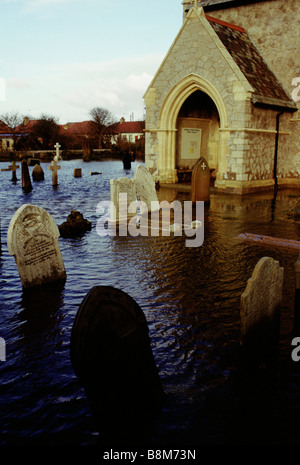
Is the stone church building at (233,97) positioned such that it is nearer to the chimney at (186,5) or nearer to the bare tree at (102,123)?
the chimney at (186,5)

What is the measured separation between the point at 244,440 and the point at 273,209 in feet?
35.3

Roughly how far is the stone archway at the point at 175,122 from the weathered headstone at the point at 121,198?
6.46m

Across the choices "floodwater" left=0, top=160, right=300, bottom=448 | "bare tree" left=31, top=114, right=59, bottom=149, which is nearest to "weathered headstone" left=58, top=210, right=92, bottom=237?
"floodwater" left=0, top=160, right=300, bottom=448

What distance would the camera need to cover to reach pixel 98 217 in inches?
491

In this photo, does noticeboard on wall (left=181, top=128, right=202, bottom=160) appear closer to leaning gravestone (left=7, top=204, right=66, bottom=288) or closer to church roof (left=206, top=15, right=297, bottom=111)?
church roof (left=206, top=15, right=297, bottom=111)

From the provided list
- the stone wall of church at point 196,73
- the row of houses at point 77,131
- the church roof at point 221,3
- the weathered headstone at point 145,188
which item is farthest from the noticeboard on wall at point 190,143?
the row of houses at point 77,131

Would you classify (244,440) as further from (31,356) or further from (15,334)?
(15,334)

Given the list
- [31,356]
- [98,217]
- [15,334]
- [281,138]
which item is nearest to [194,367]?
[31,356]

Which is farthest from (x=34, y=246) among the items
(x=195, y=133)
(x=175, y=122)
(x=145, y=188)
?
(x=195, y=133)

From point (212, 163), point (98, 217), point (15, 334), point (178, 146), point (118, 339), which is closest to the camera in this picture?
point (118, 339)

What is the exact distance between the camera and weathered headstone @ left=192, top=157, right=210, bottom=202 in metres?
13.4

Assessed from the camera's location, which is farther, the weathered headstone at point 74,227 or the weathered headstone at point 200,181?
the weathered headstone at point 200,181

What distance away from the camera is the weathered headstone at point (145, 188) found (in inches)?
467

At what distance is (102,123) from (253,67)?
74565mm
